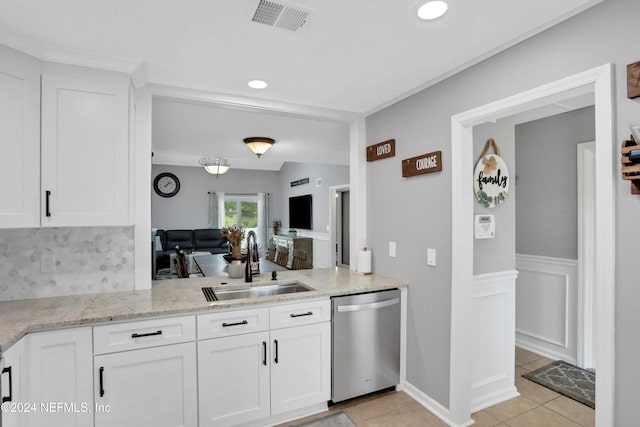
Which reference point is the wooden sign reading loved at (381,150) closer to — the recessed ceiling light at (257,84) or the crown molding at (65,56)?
the recessed ceiling light at (257,84)

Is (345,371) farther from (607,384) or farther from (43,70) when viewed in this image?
(43,70)

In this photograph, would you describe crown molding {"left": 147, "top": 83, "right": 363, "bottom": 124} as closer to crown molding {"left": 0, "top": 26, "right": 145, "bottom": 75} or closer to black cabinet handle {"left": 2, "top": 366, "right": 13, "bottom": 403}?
crown molding {"left": 0, "top": 26, "right": 145, "bottom": 75}

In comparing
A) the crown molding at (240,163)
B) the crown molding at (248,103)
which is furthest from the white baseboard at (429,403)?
the crown molding at (240,163)

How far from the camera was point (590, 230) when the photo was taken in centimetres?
299

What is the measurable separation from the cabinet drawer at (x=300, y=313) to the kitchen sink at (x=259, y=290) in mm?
172

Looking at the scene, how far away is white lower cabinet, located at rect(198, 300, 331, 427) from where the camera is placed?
2.06 metres

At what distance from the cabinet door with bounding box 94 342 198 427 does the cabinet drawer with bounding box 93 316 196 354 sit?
0.11 feet

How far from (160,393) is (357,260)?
1.86 meters

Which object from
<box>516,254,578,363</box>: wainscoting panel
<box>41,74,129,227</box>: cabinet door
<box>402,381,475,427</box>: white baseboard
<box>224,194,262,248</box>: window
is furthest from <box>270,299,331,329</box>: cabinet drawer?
<box>224,194,262,248</box>: window

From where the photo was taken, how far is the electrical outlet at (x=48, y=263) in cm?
220

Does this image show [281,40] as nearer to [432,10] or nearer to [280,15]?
[280,15]

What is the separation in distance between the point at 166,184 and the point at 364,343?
7629mm

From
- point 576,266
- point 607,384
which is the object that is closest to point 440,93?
point 607,384

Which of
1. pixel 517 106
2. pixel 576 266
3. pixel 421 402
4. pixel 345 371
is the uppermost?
pixel 517 106
